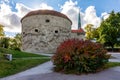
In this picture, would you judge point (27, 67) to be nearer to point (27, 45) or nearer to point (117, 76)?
point (117, 76)

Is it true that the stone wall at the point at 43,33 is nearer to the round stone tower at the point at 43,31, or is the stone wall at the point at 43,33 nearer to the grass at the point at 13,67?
the round stone tower at the point at 43,31

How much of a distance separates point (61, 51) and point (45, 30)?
23235 millimetres

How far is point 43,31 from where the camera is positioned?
121ft

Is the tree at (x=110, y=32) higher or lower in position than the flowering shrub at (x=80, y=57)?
higher

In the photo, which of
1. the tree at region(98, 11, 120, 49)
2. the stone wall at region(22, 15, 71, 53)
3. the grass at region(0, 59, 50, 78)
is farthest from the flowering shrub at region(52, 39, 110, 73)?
the tree at region(98, 11, 120, 49)

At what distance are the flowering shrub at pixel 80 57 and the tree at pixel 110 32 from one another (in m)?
34.8

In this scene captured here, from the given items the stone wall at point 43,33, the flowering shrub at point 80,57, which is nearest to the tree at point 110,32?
the stone wall at point 43,33

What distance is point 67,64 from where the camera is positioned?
43.5ft

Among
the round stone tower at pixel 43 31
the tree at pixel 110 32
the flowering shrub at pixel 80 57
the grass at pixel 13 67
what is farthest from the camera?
the tree at pixel 110 32

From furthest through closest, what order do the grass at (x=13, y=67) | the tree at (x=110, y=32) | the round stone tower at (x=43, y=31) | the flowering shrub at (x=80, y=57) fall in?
1. the tree at (x=110, y=32)
2. the round stone tower at (x=43, y=31)
3. the grass at (x=13, y=67)
4. the flowering shrub at (x=80, y=57)

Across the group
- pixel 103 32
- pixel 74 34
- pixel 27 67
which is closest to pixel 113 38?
pixel 103 32

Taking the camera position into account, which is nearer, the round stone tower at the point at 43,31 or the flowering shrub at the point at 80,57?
the flowering shrub at the point at 80,57

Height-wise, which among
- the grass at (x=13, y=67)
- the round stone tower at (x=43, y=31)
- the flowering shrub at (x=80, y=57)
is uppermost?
the round stone tower at (x=43, y=31)

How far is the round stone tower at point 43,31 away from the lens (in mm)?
36719
